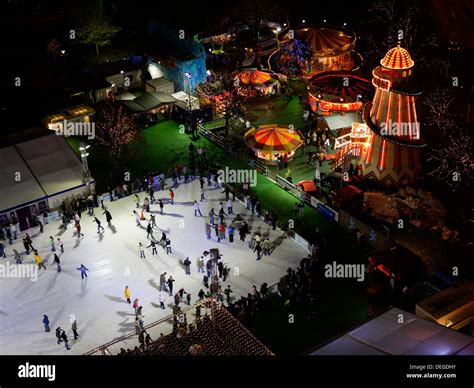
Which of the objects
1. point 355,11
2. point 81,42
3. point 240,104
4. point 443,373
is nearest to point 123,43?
point 81,42

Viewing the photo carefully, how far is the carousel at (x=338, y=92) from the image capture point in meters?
37.0

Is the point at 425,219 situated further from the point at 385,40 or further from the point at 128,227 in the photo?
the point at 385,40

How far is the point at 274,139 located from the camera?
3525cm

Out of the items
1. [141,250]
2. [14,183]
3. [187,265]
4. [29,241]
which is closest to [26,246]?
[29,241]

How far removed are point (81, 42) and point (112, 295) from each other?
1162 inches

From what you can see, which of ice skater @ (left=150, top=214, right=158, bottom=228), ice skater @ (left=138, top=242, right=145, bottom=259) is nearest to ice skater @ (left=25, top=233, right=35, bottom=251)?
ice skater @ (left=138, top=242, right=145, bottom=259)

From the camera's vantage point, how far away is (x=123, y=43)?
2095 inches

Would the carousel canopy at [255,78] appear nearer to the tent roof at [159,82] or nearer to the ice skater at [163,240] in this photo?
the tent roof at [159,82]

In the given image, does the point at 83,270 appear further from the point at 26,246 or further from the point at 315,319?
the point at 315,319

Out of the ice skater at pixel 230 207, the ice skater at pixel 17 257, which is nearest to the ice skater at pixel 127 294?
the ice skater at pixel 17 257

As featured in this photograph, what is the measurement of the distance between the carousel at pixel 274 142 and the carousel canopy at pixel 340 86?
11.8ft

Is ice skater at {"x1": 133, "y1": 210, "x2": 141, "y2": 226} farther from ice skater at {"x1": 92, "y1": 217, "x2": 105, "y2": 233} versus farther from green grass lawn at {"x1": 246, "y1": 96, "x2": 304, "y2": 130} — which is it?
green grass lawn at {"x1": 246, "y1": 96, "x2": 304, "y2": 130}

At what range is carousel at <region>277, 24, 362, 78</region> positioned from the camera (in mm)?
44781

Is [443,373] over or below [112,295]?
over
